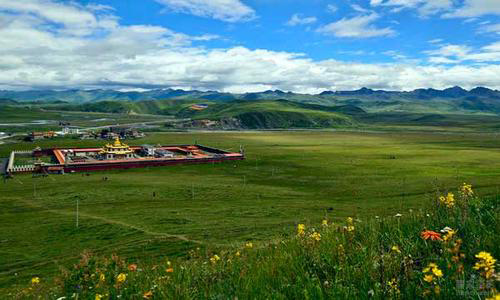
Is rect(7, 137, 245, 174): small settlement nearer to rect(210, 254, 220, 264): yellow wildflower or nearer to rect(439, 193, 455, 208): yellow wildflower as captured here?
rect(210, 254, 220, 264): yellow wildflower

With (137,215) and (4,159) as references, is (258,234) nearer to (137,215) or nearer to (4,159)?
(137,215)

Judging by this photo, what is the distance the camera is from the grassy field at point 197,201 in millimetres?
37125

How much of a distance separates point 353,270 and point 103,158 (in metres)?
109

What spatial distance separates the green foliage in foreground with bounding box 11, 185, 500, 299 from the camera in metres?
4.61

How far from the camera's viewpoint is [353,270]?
5.74 meters

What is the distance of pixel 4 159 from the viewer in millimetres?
111812

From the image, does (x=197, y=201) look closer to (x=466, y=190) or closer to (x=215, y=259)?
(x=215, y=259)

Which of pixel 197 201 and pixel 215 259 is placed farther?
pixel 197 201

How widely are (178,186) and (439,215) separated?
65966 millimetres

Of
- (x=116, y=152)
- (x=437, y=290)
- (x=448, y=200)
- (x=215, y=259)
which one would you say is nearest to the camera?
(x=437, y=290)

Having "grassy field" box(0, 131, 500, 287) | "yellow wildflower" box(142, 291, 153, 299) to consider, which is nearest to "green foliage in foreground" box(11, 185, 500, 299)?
"yellow wildflower" box(142, 291, 153, 299)

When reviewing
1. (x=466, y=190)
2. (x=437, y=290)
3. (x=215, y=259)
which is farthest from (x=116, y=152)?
(x=437, y=290)

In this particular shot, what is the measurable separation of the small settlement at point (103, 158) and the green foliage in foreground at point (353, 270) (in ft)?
297

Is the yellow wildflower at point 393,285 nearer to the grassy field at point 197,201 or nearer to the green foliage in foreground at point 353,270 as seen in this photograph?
the green foliage in foreground at point 353,270
